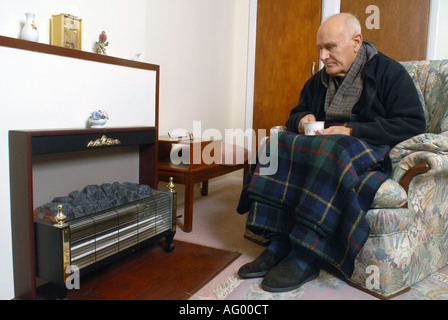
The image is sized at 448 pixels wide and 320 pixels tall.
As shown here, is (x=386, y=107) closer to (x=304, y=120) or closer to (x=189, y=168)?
(x=304, y=120)

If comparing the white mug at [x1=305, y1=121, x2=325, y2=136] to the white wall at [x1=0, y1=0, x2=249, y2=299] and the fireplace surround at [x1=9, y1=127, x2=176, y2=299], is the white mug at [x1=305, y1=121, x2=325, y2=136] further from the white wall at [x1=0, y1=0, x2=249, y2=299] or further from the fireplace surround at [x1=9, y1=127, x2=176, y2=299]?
the white wall at [x1=0, y1=0, x2=249, y2=299]

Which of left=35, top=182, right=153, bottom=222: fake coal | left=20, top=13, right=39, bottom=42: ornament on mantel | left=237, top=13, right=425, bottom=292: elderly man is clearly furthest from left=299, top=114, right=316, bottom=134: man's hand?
left=20, top=13, right=39, bottom=42: ornament on mantel

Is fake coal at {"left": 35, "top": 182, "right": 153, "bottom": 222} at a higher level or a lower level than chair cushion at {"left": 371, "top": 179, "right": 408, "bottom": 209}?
lower

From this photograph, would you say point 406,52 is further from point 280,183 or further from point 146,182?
point 146,182

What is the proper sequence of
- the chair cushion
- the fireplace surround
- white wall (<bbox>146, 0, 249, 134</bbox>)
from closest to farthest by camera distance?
the fireplace surround < the chair cushion < white wall (<bbox>146, 0, 249, 134</bbox>)

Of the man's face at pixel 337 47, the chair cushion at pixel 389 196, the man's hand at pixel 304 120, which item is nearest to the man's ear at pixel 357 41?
the man's face at pixel 337 47

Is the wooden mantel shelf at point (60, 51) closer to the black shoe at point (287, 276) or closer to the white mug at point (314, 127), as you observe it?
the white mug at point (314, 127)

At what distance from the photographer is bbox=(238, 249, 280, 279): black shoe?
1462 mm

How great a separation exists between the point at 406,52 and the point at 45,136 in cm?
245

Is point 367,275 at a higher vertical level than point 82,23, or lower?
lower

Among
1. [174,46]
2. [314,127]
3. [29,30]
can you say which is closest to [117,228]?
[29,30]

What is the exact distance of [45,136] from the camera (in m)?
1.23
